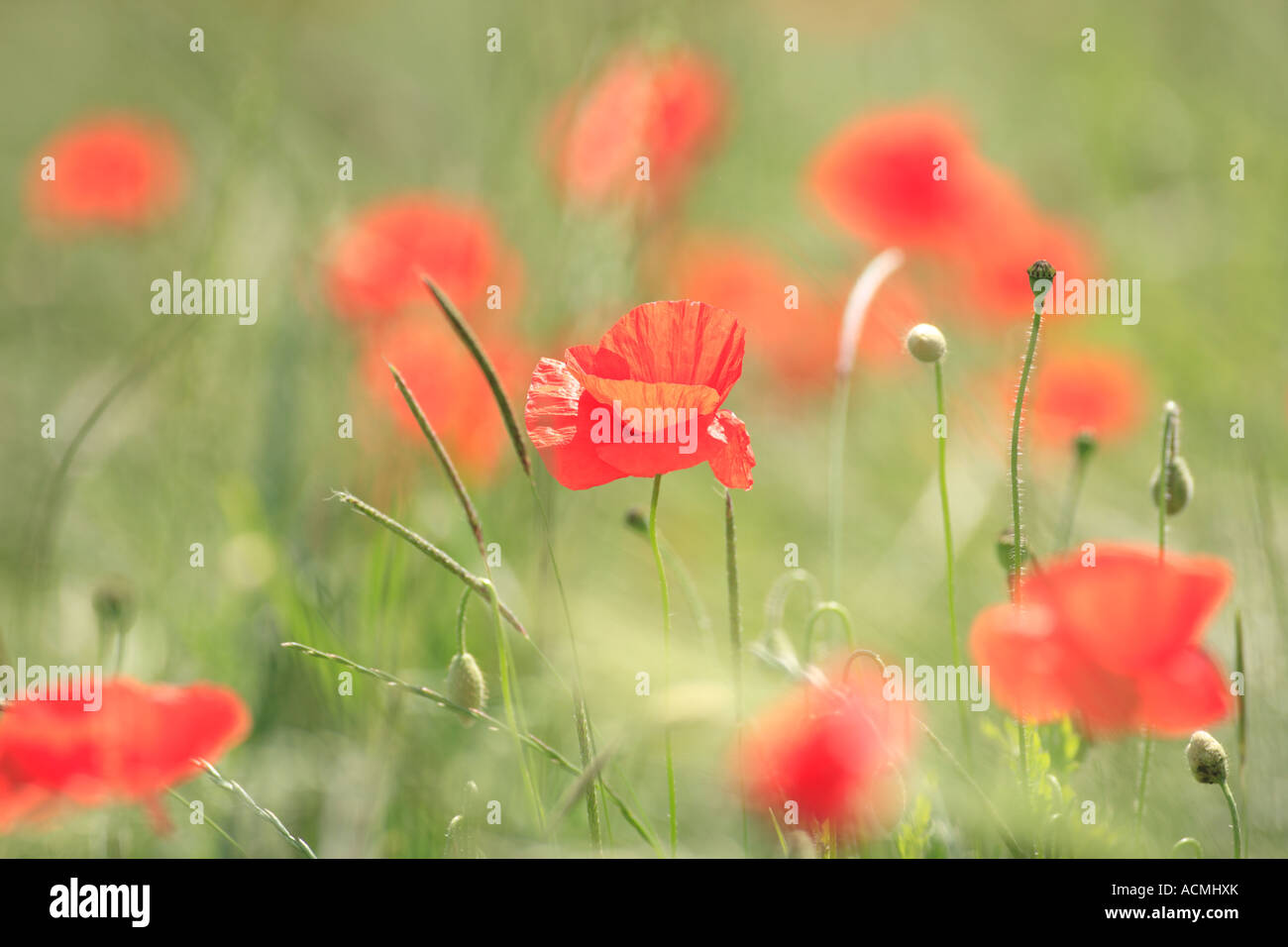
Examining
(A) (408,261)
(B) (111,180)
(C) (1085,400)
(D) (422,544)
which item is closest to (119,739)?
(D) (422,544)

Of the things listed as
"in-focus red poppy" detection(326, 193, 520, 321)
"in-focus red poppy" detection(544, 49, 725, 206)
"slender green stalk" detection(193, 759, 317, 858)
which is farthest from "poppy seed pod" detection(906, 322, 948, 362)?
"in-focus red poppy" detection(326, 193, 520, 321)

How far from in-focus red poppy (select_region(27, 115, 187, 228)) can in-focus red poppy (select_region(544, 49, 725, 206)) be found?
0.65 metres

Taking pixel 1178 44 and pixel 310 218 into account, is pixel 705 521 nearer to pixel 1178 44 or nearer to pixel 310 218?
pixel 310 218

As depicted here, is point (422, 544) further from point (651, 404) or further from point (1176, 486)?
point (1176, 486)

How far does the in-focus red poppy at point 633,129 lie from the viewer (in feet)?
4.15

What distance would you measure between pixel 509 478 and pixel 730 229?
3.20 ft

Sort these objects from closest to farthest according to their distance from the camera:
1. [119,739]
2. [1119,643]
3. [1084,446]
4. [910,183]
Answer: [1119,643]
[119,739]
[1084,446]
[910,183]

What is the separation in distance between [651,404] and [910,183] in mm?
1141

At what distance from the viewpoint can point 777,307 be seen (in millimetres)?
1696

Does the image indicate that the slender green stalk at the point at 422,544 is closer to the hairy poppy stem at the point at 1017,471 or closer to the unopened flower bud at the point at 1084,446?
the hairy poppy stem at the point at 1017,471

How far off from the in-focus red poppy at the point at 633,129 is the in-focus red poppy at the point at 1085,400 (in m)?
0.52

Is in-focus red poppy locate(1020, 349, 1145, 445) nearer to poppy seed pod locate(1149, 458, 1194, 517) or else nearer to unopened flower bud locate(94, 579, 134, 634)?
poppy seed pod locate(1149, 458, 1194, 517)
